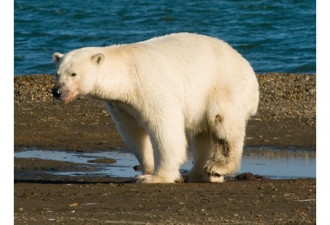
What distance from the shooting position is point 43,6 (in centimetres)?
3881

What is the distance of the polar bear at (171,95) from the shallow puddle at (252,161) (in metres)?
1.00

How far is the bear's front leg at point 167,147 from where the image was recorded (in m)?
10.7

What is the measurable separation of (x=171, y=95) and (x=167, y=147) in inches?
23.2

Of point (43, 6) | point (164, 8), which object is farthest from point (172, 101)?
point (43, 6)

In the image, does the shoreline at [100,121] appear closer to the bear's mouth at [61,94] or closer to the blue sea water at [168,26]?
the bear's mouth at [61,94]

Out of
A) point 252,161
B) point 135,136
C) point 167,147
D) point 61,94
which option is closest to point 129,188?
point 167,147

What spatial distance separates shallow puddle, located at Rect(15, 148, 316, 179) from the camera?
1248 cm

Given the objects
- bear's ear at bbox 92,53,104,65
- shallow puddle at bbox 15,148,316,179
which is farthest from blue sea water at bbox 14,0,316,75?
bear's ear at bbox 92,53,104,65

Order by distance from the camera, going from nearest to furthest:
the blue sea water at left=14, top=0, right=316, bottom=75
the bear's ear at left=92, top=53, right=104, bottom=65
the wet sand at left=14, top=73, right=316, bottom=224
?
1. the wet sand at left=14, top=73, right=316, bottom=224
2. the bear's ear at left=92, top=53, right=104, bottom=65
3. the blue sea water at left=14, top=0, right=316, bottom=75

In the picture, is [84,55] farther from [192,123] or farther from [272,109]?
[272,109]

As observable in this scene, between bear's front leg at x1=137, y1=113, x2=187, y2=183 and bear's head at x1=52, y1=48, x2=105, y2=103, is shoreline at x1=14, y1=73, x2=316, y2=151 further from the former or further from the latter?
bear's head at x1=52, y1=48, x2=105, y2=103

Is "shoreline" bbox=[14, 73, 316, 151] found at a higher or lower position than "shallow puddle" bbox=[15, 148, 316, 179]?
lower

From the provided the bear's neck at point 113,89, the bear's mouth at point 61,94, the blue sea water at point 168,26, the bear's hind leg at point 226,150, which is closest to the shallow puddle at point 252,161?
the bear's hind leg at point 226,150

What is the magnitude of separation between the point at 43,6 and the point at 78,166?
86.8ft
